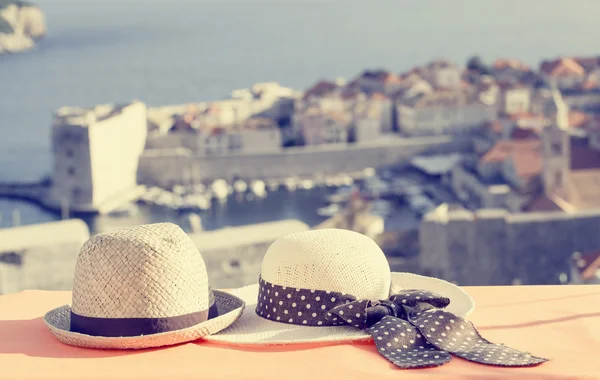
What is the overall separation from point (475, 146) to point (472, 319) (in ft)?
66.0

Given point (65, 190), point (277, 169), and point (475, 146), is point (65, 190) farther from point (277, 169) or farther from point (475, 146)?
point (475, 146)

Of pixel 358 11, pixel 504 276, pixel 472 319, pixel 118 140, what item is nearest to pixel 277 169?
pixel 118 140

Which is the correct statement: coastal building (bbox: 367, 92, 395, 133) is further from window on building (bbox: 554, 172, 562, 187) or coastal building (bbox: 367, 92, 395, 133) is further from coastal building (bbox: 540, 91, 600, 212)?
window on building (bbox: 554, 172, 562, 187)

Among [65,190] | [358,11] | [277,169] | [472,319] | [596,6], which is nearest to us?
[472,319]

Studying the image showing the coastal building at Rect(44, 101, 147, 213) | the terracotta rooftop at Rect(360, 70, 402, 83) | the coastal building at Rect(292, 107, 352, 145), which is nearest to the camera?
the coastal building at Rect(44, 101, 147, 213)

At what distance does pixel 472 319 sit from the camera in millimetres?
1314

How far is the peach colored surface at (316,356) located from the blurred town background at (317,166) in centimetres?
211

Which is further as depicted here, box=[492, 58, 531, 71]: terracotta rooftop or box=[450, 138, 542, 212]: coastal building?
box=[492, 58, 531, 71]: terracotta rooftop

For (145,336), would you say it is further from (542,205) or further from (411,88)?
(411,88)

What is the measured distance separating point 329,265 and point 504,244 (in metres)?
6.11

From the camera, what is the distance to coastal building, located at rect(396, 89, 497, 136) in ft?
73.4

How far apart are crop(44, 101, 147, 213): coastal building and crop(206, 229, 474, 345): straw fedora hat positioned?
17.2 m

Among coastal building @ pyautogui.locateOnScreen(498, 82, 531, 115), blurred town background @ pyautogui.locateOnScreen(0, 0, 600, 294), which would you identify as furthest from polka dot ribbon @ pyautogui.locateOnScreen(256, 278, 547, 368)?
coastal building @ pyautogui.locateOnScreen(498, 82, 531, 115)

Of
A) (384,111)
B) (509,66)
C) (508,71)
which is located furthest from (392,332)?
(509,66)
